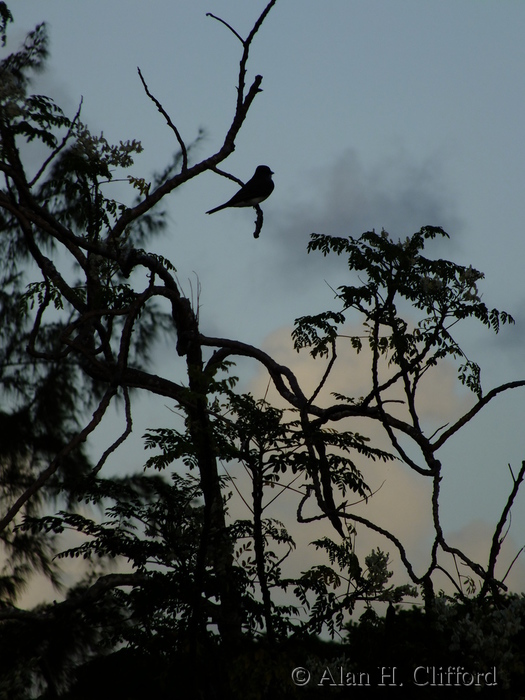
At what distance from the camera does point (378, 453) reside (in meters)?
7.62

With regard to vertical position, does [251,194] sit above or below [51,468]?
above

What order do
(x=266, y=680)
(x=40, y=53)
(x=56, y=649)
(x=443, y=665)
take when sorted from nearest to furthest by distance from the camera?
(x=266, y=680) → (x=443, y=665) → (x=56, y=649) → (x=40, y=53)

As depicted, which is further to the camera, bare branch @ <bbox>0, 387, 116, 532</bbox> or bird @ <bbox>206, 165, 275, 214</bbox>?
bird @ <bbox>206, 165, 275, 214</bbox>

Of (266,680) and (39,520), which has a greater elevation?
(39,520)

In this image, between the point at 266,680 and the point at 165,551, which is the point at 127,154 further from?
the point at 266,680

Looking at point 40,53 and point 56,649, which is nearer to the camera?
point 56,649

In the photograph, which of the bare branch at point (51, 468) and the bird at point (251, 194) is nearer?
the bare branch at point (51, 468)

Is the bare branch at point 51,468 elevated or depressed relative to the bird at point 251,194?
depressed

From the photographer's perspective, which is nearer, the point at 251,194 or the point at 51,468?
the point at 51,468

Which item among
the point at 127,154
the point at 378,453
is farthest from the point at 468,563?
the point at 127,154

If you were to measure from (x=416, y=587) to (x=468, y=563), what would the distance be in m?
1.11

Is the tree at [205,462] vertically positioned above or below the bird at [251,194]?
below

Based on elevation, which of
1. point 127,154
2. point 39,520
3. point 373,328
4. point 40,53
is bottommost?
point 39,520

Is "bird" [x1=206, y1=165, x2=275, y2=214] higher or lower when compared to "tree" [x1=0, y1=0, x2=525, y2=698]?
higher
